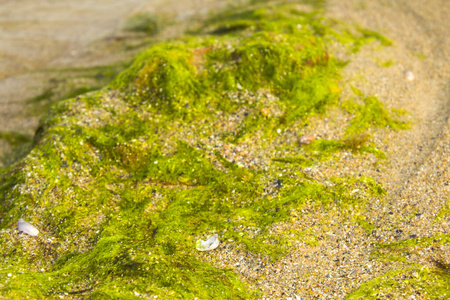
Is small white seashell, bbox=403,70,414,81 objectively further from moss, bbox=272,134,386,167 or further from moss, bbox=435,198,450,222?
moss, bbox=435,198,450,222

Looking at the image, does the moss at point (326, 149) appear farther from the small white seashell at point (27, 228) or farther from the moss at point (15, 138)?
the moss at point (15, 138)

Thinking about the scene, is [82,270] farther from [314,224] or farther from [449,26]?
[449,26]

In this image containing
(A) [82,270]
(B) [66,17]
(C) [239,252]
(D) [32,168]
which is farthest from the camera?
(B) [66,17]

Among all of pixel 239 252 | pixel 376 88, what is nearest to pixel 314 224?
pixel 239 252

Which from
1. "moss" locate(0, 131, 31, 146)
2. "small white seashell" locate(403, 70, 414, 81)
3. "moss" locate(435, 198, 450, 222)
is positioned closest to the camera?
"moss" locate(435, 198, 450, 222)

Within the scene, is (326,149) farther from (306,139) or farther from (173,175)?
(173,175)

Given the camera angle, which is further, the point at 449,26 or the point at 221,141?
the point at 449,26

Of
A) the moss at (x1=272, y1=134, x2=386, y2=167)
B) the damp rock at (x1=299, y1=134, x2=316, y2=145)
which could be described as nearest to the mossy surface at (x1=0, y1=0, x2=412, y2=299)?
the moss at (x1=272, y1=134, x2=386, y2=167)

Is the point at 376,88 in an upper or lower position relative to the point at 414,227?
upper
